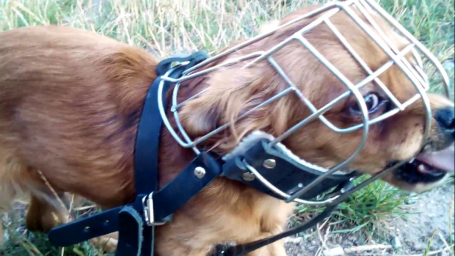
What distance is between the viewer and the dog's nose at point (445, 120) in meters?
1.47

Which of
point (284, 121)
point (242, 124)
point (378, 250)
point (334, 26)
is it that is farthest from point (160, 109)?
point (378, 250)

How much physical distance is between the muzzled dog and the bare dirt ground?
0.94 feet

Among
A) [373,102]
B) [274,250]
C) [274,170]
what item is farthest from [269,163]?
[274,250]

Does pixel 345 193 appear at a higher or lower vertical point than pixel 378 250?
higher

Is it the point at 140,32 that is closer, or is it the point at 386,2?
the point at 386,2

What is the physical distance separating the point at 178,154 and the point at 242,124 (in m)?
0.32

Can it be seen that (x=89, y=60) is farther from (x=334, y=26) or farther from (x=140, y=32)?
(x=140, y=32)

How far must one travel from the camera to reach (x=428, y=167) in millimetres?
1587

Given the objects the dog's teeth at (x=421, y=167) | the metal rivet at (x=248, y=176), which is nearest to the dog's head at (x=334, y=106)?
the dog's teeth at (x=421, y=167)

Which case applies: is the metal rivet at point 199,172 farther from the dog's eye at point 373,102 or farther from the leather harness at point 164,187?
the dog's eye at point 373,102

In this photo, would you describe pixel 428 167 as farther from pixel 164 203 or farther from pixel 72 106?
pixel 72 106

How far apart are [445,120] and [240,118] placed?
63 centimetres

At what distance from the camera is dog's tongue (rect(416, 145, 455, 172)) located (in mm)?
1456

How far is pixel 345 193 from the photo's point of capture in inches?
64.6
